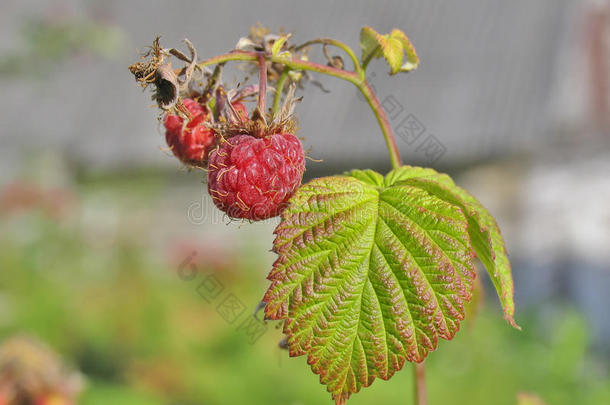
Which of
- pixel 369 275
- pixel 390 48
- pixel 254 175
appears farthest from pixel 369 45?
pixel 369 275

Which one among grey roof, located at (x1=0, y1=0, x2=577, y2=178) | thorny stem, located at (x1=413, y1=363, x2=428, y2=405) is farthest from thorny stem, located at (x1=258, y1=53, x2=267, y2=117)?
grey roof, located at (x1=0, y1=0, x2=577, y2=178)

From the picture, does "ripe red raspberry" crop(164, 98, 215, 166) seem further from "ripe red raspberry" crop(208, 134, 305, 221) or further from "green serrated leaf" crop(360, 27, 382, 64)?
"green serrated leaf" crop(360, 27, 382, 64)

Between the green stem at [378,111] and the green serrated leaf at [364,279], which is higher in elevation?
the green stem at [378,111]

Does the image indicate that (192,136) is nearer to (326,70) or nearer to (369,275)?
(326,70)

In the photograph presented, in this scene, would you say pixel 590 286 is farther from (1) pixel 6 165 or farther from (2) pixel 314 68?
(1) pixel 6 165

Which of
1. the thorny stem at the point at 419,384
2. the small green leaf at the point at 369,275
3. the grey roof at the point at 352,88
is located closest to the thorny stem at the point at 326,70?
the small green leaf at the point at 369,275

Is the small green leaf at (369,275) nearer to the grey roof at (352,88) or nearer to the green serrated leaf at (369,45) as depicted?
the green serrated leaf at (369,45)
